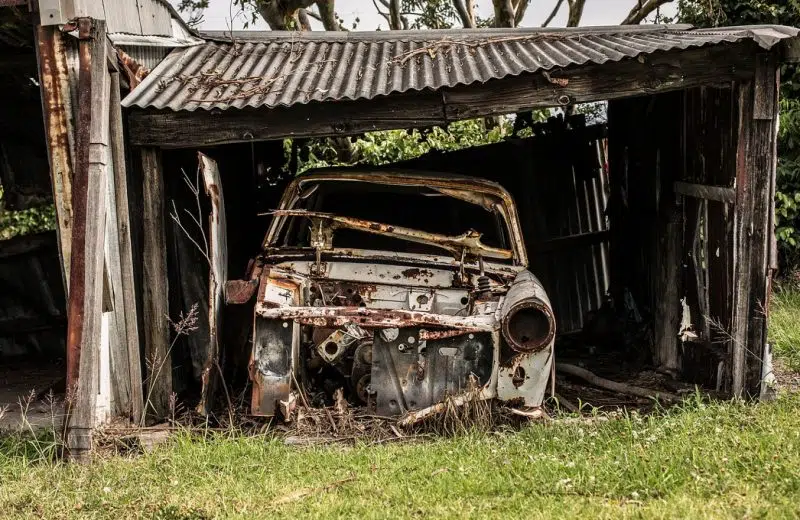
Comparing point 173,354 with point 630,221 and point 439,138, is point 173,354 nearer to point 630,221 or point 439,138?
point 630,221

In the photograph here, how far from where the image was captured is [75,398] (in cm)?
525

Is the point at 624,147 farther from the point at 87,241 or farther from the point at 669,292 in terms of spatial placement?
the point at 87,241

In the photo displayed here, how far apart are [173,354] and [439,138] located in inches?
278

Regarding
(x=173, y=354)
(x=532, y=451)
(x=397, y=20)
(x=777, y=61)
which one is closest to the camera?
(x=532, y=451)

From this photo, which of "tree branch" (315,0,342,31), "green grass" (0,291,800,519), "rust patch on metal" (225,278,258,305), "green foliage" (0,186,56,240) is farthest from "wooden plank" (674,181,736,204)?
"green foliage" (0,186,56,240)

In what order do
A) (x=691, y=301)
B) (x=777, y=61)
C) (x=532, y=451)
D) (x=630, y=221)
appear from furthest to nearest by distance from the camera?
(x=630, y=221), (x=691, y=301), (x=777, y=61), (x=532, y=451)

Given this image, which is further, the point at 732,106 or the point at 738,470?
the point at 732,106

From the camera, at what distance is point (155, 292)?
624 cm

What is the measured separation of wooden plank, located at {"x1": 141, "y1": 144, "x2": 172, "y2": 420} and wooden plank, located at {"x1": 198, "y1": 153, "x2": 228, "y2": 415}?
411mm

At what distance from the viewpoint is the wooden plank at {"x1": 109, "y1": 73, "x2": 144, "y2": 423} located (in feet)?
19.5

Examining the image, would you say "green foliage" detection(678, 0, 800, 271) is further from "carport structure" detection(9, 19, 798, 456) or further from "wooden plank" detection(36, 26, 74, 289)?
"wooden plank" detection(36, 26, 74, 289)

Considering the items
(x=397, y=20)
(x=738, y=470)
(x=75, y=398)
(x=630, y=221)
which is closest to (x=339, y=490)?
(x=75, y=398)

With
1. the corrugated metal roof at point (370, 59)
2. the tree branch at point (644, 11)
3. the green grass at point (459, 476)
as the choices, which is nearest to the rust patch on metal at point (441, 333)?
the green grass at point (459, 476)

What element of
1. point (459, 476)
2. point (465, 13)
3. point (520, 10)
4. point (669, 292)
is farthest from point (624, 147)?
point (520, 10)
